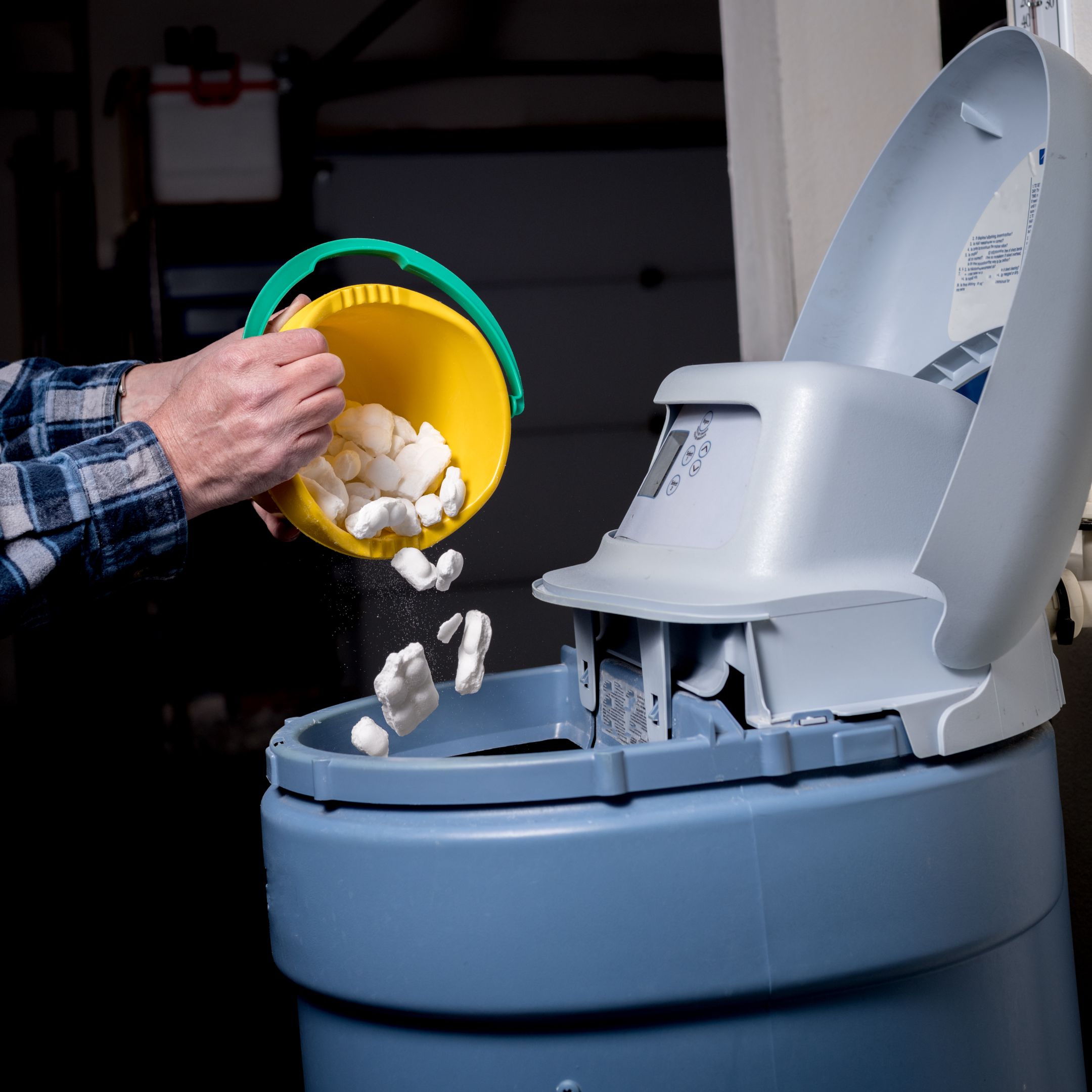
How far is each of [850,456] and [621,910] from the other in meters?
0.35

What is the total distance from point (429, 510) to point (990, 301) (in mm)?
524

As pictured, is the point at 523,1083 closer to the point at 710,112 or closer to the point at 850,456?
the point at 850,456

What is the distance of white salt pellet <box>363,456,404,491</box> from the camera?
3.01 ft

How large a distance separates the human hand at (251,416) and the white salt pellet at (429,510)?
0.12 metres

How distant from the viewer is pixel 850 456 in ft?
2.42

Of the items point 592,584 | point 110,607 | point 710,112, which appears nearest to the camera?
point 592,584

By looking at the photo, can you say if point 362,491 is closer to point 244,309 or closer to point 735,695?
point 735,695

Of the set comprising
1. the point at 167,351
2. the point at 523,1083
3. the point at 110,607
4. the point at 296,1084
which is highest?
the point at 167,351

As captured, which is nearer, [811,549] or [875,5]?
[811,549]

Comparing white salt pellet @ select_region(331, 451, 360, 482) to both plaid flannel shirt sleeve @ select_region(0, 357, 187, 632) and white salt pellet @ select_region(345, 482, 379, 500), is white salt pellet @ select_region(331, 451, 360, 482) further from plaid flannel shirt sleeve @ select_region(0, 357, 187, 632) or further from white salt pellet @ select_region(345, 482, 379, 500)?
plaid flannel shirt sleeve @ select_region(0, 357, 187, 632)

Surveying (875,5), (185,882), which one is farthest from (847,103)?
(185,882)

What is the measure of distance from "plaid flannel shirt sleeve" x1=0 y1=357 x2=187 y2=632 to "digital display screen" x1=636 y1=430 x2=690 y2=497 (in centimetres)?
39

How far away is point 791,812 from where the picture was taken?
26.3 inches

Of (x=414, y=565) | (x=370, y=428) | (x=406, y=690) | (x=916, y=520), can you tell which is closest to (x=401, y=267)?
(x=370, y=428)
